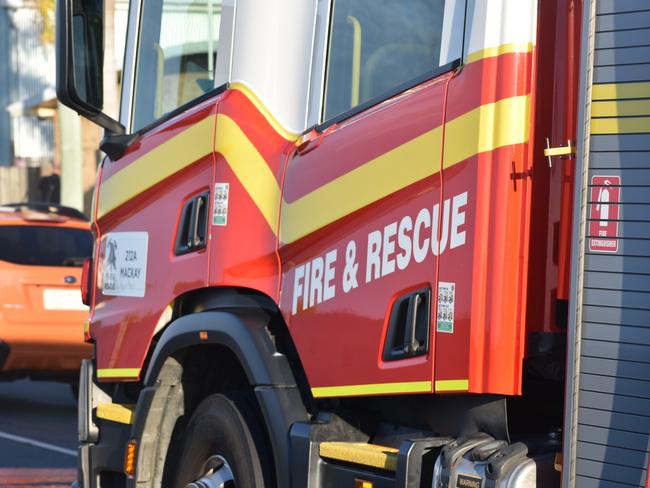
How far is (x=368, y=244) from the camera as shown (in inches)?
164

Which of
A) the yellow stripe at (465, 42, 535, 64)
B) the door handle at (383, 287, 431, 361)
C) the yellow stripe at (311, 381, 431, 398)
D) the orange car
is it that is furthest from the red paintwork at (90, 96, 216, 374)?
the orange car

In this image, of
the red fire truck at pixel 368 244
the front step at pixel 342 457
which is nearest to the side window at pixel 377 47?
the red fire truck at pixel 368 244

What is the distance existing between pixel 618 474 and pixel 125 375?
2551mm

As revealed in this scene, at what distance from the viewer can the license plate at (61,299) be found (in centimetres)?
1123

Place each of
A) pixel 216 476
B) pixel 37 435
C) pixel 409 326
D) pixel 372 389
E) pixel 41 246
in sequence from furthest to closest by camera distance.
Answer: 1. pixel 41 246
2. pixel 37 435
3. pixel 216 476
4. pixel 372 389
5. pixel 409 326

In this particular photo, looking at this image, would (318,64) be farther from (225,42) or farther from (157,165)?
(157,165)

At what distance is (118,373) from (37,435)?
508cm

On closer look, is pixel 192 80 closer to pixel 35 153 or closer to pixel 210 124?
pixel 210 124

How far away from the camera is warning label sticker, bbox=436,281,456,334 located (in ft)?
12.5

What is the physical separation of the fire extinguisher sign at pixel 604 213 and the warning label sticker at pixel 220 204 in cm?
169

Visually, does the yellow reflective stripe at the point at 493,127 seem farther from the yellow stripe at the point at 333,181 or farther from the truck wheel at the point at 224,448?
the truck wheel at the point at 224,448

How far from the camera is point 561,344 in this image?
3.74m

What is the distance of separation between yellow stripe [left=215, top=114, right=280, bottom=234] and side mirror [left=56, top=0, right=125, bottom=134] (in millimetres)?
709

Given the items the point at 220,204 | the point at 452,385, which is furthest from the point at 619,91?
the point at 220,204
